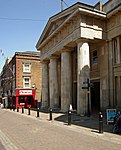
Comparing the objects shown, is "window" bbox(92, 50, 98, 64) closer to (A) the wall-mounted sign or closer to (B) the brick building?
(A) the wall-mounted sign

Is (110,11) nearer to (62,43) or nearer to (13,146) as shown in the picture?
(62,43)

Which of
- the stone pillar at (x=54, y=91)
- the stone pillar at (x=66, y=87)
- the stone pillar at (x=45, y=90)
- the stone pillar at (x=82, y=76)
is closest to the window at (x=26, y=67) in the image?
the stone pillar at (x=45, y=90)

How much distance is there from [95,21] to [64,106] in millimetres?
9165

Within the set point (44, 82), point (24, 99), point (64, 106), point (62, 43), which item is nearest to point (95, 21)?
point (62, 43)

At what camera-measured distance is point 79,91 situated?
70.3 ft

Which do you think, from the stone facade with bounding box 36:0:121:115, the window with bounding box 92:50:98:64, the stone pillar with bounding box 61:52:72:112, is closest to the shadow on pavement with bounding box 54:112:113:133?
the stone facade with bounding box 36:0:121:115

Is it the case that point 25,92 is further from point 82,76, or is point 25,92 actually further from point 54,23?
point 82,76

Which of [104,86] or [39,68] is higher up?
[39,68]

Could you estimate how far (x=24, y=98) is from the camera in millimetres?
41625

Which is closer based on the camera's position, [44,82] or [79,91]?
[79,91]

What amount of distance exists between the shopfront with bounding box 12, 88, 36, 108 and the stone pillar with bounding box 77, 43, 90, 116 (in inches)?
834

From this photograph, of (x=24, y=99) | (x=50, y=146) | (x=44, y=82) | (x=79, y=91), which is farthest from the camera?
(x=24, y=99)

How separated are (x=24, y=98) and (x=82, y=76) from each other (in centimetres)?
2204

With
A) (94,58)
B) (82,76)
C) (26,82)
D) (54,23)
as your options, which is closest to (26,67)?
(26,82)
